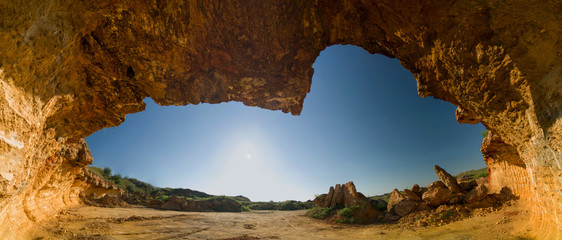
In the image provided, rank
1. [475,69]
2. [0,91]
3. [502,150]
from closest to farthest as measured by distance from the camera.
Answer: [0,91], [475,69], [502,150]

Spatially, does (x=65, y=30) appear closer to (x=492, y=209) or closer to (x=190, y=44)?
(x=190, y=44)

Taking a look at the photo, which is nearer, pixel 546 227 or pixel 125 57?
pixel 546 227

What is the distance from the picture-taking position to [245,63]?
6.84 metres

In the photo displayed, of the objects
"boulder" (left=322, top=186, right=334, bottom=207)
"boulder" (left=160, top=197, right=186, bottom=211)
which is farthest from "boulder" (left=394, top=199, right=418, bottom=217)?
"boulder" (left=160, top=197, right=186, bottom=211)

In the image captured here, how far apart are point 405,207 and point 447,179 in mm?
2690

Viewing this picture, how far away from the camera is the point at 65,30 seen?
3840mm

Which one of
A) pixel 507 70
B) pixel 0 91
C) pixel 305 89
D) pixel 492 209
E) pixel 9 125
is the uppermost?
pixel 305 89

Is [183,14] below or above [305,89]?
above

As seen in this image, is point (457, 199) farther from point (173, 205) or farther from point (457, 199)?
point (173, 205)

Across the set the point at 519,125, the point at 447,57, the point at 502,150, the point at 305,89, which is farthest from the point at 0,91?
the point at 502,150

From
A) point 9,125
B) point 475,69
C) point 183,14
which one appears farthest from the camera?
point 183,14

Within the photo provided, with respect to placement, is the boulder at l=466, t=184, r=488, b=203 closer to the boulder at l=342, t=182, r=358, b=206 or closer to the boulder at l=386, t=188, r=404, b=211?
the boulder at l=386, t=188, r=404, b=211

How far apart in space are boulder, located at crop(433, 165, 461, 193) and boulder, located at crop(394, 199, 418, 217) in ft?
6.20

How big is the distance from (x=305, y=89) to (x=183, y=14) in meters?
4.75
